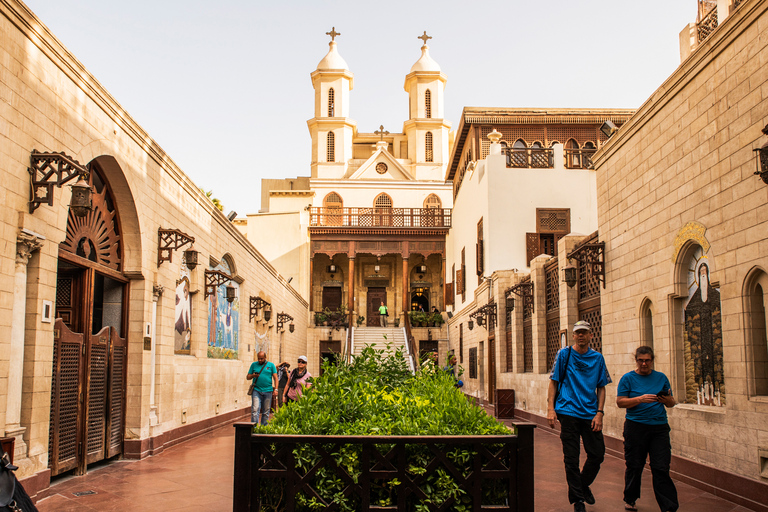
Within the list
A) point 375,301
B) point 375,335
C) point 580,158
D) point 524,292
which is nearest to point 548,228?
point 580,158

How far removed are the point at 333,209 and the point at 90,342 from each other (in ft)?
88.9

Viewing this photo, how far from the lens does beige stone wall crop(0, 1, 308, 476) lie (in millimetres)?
6340

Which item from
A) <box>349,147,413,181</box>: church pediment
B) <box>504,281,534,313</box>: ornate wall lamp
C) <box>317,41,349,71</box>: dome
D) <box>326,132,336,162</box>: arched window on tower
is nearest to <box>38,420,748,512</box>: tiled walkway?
<box>504,281,534,313</box>: ornate wall lamp

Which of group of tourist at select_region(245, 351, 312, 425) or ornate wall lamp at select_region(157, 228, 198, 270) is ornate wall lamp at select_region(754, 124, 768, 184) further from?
ornate wall lamp at select_region(157, 228, 198, 270)

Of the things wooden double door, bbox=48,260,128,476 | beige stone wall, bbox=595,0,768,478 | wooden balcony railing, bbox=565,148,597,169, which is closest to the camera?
beige stone wall, bbox=595,0,768,478

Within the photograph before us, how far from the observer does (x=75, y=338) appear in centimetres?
805

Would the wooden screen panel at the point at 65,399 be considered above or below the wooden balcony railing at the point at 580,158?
below

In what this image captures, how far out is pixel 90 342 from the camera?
845 cm

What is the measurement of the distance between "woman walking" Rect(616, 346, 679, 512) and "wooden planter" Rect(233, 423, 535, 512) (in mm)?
1980

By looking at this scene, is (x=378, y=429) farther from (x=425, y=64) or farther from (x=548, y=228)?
(x=425, y=64)

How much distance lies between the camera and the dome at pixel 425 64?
4141 centimetres

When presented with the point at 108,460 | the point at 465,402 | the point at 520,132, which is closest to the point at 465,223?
the point at 520,132

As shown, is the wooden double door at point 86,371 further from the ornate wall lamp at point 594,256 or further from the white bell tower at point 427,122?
the white bell tower at point 427,122

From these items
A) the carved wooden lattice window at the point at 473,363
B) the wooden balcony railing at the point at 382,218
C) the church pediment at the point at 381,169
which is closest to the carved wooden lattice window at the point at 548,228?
the carved wooden lattice window at the point at 473,363
